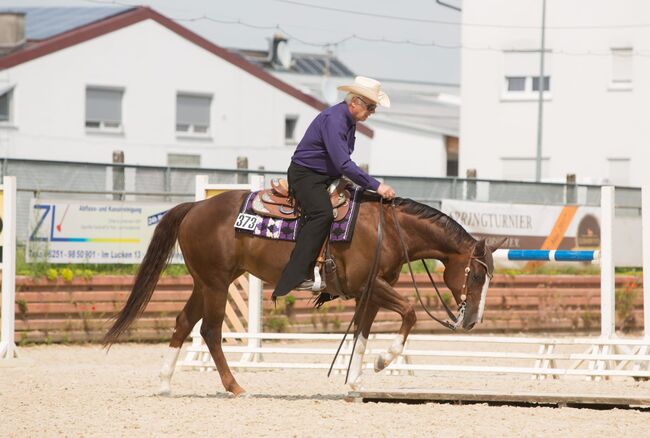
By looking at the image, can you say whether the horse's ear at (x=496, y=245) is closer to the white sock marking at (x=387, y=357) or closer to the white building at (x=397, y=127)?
the white sock marking at (x=387, y=357)

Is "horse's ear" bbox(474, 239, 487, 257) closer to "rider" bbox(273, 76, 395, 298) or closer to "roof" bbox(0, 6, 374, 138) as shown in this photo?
"rider" bbox(273, 76, 395, 298)

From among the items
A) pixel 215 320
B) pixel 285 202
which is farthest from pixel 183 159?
pixel 285 202

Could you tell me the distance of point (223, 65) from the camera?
38.3m

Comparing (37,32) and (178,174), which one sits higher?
(37,32)

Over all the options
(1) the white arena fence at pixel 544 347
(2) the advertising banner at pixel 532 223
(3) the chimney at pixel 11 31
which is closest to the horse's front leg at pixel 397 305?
(1) the white arena fence at pixel 544 347

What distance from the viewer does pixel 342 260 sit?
1003 cm

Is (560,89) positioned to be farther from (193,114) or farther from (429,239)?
(429,239)

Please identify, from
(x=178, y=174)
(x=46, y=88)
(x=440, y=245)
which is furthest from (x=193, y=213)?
(x=46, y=88)

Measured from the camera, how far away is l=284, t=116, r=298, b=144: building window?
40.9m

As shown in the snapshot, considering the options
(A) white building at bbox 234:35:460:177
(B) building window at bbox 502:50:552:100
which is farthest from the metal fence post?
(A) white building at bbox 234:35:460:177

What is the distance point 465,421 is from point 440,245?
1.94 m

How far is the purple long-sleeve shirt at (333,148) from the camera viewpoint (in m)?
9.88

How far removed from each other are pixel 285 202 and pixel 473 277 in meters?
1.63

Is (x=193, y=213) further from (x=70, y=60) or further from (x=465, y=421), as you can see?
(x=70, y=60)
